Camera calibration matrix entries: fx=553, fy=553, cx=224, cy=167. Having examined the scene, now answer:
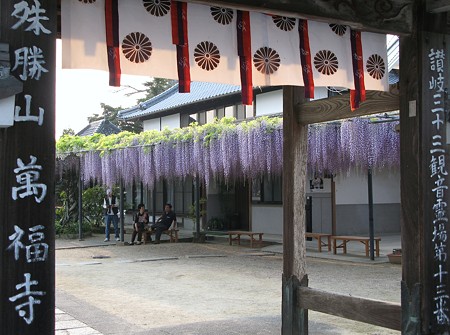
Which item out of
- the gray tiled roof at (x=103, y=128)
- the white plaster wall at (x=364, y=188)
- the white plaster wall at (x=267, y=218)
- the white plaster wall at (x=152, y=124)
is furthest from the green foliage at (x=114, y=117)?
the white plaster wall at (x=364, y=188)

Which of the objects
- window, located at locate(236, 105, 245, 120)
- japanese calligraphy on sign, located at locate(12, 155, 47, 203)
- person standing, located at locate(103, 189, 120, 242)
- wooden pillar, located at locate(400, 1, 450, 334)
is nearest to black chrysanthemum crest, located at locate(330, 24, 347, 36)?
wooden pillar, located at locate(400, 1, 450, 334)

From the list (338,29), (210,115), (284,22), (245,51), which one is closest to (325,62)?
(338,29)

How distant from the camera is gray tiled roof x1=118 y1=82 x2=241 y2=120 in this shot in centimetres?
1773

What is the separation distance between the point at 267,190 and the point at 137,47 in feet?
46.7

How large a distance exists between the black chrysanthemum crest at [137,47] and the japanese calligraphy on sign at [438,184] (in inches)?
81.0

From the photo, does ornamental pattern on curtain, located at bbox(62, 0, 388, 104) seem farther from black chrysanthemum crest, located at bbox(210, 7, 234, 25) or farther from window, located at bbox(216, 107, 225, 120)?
window, located at bbox(216, 107, 225, 120)

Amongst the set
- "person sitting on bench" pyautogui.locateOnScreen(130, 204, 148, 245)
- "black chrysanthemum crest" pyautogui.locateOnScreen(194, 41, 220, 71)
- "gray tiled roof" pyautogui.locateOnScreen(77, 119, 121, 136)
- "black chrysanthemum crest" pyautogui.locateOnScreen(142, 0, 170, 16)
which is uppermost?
"gray tiled roof" pyautogui.locateOnScreen(77, 119, 121, 136)

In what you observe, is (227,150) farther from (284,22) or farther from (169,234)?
(284,22)

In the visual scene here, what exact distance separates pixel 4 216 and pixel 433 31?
3220 mm

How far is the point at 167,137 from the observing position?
Result: 570 inches

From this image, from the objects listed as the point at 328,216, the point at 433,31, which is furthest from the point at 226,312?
the point at 328,216

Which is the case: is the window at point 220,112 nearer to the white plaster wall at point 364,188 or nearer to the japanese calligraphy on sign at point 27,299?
the white plaster wall at point 364,188

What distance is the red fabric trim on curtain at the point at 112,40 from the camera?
3.17m

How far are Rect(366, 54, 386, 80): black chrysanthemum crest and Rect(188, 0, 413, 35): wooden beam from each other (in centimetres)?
25
